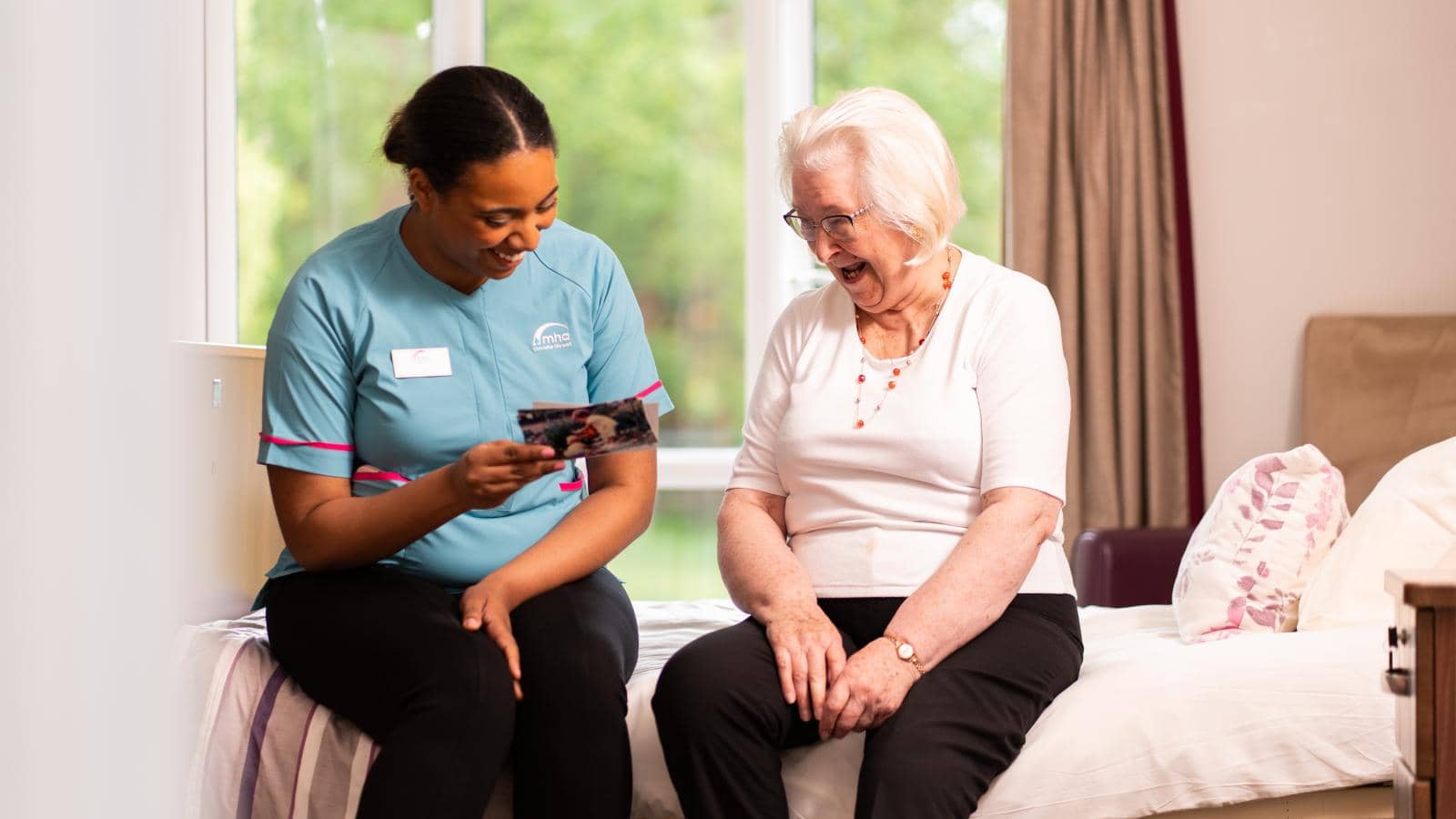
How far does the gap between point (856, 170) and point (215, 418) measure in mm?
1158

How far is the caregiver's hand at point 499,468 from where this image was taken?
1.51 m

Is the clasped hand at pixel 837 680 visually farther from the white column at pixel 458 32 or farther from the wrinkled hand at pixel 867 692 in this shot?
the white column at pixel 458 32

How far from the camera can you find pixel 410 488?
160 centimetres

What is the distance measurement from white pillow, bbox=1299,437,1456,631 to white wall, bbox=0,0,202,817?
174 centimetres

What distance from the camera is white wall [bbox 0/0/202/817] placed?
422 millimetres

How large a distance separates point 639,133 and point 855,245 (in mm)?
2174

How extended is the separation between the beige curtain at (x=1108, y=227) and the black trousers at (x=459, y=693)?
6.80 feet

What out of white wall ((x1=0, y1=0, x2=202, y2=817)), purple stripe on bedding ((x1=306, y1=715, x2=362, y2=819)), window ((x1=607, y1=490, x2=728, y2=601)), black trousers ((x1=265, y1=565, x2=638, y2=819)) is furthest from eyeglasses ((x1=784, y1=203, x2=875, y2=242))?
window ((x1=607, y1=490, x2=728, y2=601))

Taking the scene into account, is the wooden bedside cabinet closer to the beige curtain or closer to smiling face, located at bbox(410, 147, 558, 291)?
smiling face, located at bbox(410, 147, 558, 291)

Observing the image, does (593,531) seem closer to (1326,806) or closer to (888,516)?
(888,516)

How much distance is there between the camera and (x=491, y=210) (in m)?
1.64

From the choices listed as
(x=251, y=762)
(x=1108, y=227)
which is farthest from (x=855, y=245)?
(x=1108, y=227)

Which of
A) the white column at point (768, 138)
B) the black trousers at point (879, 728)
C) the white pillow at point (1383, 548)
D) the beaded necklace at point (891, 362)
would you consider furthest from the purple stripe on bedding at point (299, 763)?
the white column at point (768, 138)

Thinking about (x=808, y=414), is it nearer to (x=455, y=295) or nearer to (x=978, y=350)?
(x=978, y=350)
